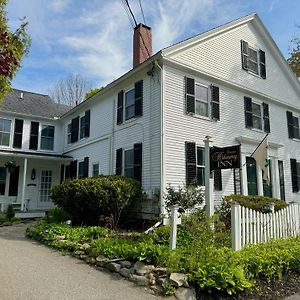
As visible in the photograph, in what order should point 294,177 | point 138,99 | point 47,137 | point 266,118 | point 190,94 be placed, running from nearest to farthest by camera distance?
1. point 190,94
2. point 138,99
3. point 266,118
4. point 294,177
5. point 47,137

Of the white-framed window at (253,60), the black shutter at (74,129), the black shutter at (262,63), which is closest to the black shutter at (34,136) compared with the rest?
the black shutter at (74,129)

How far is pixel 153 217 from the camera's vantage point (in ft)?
35.4

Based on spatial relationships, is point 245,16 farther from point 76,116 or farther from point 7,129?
point 7,129

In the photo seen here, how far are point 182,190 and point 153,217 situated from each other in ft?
4.51

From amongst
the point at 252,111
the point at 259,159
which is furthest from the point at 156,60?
the point at 252,111

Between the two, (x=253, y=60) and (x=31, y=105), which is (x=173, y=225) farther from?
(x=31, y=105)

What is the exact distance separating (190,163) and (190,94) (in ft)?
9.04

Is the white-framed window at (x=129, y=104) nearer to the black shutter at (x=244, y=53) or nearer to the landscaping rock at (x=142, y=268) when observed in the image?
the black shutter at (x=244, y=53)

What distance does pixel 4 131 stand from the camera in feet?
60.5

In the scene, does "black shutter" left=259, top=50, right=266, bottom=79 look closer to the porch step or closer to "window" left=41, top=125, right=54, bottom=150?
"window" left=41, top=125, right=54, bottom=150

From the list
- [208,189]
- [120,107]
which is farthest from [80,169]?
[208,189]

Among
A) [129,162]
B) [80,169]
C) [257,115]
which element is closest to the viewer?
[129,162]

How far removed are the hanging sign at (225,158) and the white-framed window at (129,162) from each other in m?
5.24

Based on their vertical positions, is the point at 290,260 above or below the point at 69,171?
below
